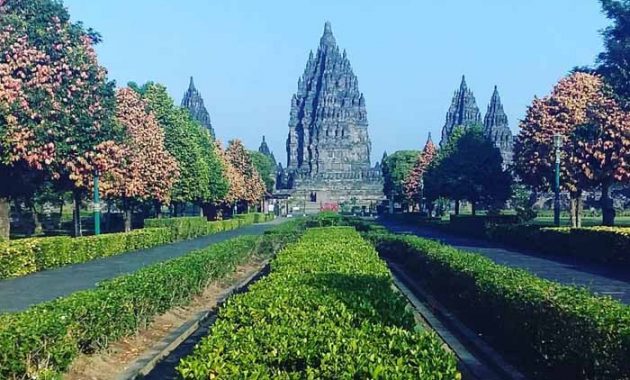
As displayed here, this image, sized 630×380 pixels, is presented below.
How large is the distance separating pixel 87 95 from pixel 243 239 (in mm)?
7403

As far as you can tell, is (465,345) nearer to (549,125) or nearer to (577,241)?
(577,241)

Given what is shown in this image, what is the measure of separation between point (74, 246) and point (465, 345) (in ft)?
55.8

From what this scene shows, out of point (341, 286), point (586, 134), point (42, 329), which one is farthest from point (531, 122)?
point (42, 329)

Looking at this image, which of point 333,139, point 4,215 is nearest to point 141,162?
point 4,215

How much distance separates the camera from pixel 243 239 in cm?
2733

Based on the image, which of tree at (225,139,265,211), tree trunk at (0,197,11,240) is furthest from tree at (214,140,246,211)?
tree trunk at (0,197,11,240)

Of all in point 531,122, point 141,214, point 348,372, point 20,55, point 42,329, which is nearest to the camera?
point 348,372

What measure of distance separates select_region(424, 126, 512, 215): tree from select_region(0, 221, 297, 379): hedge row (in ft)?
146

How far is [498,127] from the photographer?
12838 cm

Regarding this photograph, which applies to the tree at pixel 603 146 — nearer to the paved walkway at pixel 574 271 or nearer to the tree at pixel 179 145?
the paved walkway at pixel 574 271

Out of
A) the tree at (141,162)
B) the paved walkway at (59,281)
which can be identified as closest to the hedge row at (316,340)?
the paved walkway at (59,281)

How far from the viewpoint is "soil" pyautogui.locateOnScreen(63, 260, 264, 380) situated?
9852 millimetres

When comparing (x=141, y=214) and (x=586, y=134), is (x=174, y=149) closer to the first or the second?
(x=141, y=214)

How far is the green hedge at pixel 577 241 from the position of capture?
75.3 feet
